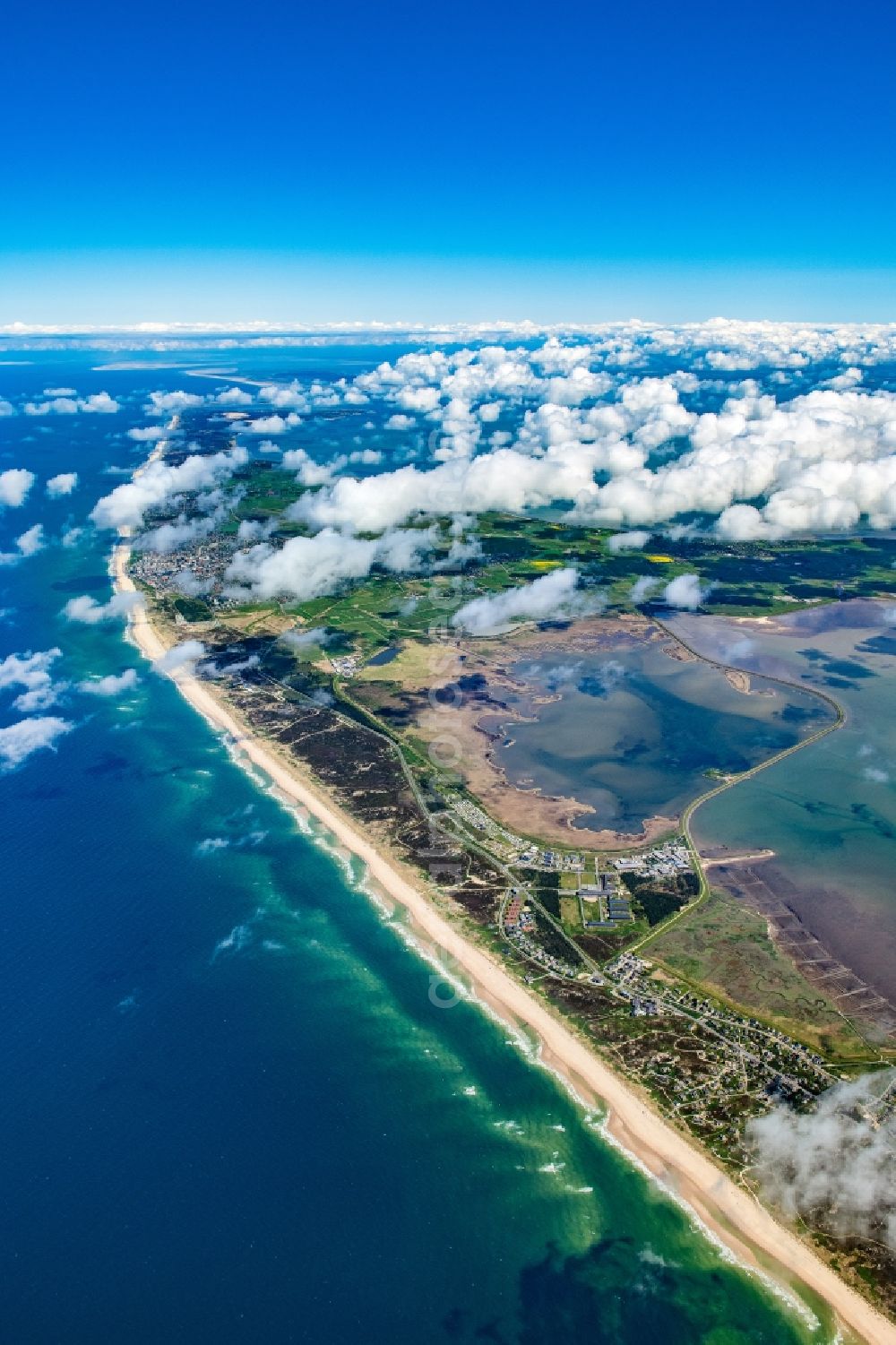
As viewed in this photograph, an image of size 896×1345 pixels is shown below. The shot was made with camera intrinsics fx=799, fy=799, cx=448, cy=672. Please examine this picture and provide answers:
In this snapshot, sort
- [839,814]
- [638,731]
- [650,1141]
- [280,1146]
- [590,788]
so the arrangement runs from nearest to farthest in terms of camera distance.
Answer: [280,1146]
[650,1141]
[839,814]
[590,788]
[638,731]

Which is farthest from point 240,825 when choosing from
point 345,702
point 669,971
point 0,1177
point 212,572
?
point 212,572

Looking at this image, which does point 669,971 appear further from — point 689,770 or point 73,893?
point 73,893

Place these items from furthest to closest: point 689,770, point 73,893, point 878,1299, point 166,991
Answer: point 689,770
point 73,893
point 166,991
point 878,1299

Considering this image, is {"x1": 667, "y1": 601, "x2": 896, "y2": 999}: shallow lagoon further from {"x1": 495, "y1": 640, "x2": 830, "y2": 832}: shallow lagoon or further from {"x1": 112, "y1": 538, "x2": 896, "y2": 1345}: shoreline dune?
{"x1": 112, "y1": 538, "x2": 896, "y2": 1345}: shoreline dune

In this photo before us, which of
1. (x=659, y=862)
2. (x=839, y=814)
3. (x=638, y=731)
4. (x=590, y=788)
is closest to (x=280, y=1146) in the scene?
(x=659, y=862)

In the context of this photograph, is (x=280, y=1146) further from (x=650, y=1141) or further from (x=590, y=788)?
(x=590, y=788)

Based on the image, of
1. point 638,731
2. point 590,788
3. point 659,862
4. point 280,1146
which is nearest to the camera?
point 280,1146
